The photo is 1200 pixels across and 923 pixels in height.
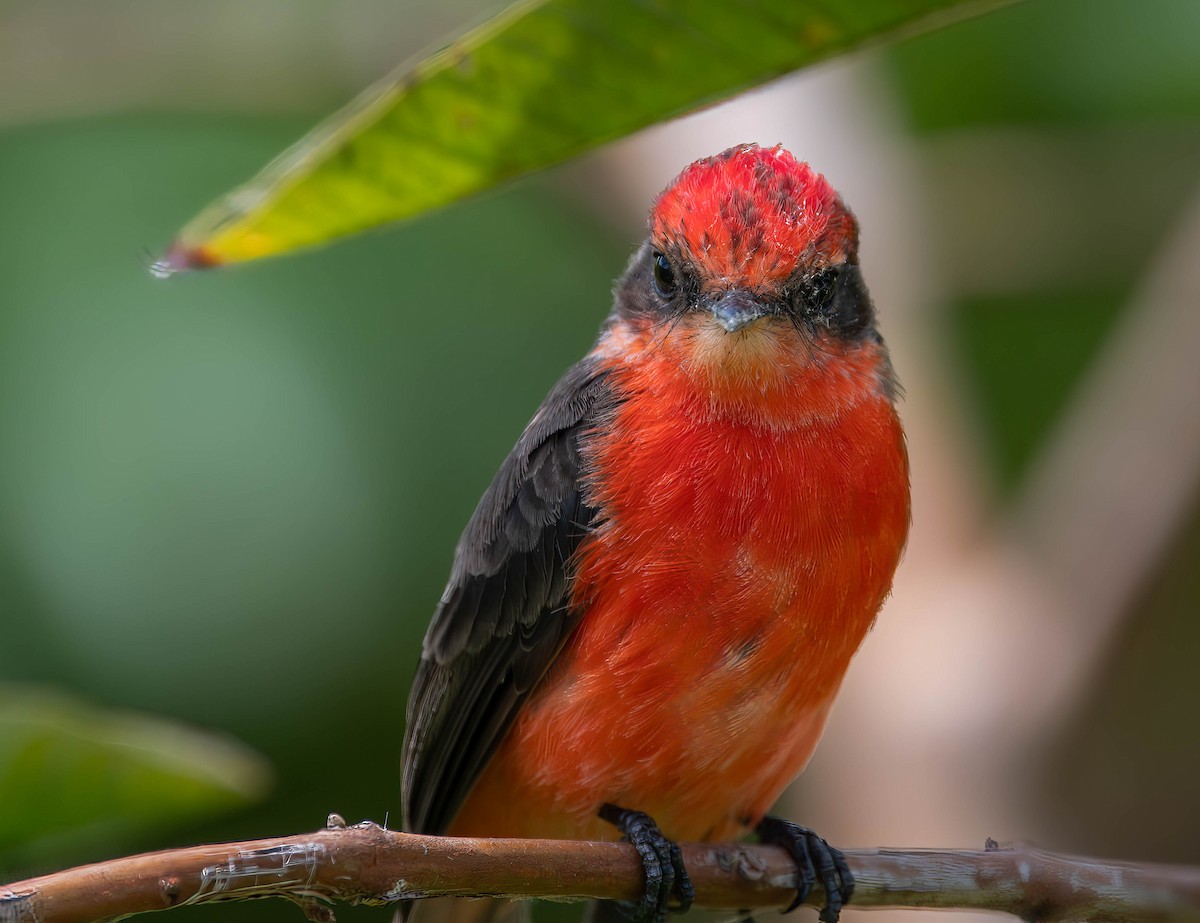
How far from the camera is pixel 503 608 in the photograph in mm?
3596

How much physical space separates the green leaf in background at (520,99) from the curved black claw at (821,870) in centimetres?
187

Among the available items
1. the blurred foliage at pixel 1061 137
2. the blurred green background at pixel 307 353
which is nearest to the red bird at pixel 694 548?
the blurred green background at pixel 307 353

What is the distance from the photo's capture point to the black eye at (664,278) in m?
3.50

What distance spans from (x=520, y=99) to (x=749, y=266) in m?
0.84

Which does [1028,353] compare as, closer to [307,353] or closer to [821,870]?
[307,353]

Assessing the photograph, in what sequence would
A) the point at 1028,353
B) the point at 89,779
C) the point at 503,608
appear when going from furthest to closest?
the point at 1028,353
the point at 503,608
the point at 89,779

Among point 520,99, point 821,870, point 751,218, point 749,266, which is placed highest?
point 520,99

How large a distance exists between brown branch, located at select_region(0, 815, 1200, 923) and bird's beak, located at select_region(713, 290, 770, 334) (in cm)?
122

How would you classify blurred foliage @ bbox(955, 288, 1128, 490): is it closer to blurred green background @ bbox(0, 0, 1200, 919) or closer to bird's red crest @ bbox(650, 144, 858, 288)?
blurred green background @ bbox(0, 0, 1200, 919)

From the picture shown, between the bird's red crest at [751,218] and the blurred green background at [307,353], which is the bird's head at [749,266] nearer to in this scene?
the bird's red crest at [751,218]

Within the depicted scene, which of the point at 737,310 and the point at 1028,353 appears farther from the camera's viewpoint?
the point at 1028,353

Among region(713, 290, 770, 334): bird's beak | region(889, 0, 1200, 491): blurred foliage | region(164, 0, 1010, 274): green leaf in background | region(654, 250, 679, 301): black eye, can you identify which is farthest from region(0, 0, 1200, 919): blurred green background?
region(164, 0, 1010, 274): green leaf in background

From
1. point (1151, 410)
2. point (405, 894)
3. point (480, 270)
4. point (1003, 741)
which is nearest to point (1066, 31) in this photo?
point (1151, 410)

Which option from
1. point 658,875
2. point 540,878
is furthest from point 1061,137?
point 540,878
